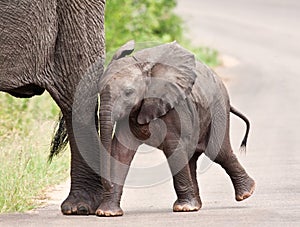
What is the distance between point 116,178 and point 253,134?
6.68 metres

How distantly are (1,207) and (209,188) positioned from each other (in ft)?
7.43

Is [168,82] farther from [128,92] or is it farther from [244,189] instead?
[244,189]

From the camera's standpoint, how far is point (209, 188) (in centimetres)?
1167

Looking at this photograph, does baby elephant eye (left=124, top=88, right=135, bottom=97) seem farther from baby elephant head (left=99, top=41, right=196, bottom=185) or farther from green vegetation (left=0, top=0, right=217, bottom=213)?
green vegetation (left=0, top=0, right=217, bottom=213)

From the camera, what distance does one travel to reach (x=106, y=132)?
931 cm

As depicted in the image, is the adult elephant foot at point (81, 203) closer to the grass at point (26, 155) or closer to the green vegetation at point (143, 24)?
the grass at point (26, 155)

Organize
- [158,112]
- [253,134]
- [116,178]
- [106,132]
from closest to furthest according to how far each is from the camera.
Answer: [106,132], [116,178], [158,112], [253,134]

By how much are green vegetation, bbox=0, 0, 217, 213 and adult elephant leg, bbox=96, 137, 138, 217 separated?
3.06 feet

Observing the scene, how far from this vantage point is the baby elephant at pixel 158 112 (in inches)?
374

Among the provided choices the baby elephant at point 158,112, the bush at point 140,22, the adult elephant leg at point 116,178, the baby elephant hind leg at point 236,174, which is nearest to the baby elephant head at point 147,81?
the baby elephant at point 158,112

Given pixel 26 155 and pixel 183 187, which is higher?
pixel 183 187

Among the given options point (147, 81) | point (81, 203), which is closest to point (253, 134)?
point (81, 203)

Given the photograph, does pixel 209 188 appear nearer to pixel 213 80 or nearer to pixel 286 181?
pixel 286 181

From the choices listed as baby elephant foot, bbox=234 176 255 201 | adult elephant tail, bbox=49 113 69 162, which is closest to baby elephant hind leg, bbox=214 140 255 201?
baby elephant foot, bbox=234 176 255 201
